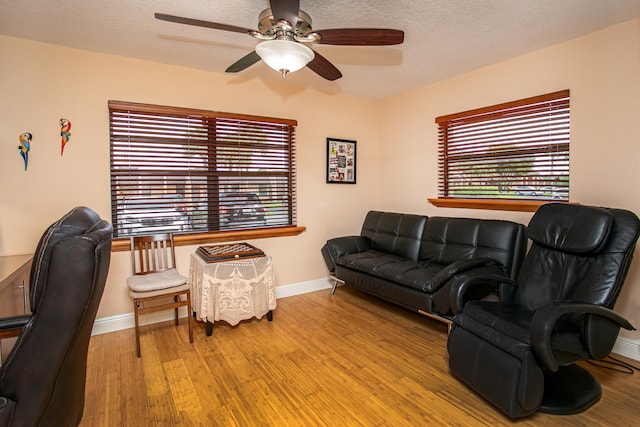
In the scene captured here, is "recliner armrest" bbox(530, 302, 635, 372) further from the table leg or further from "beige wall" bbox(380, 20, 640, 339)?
the table leg

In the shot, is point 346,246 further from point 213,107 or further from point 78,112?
point 78,112

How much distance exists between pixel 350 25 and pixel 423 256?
2353 millimetres

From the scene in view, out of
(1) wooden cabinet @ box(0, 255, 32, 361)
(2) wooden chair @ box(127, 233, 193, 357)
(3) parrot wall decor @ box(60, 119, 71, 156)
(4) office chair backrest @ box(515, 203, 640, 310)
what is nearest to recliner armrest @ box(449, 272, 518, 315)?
(4) office chair backrest @ box(515, 203, 640, 310)

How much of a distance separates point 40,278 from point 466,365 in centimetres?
222

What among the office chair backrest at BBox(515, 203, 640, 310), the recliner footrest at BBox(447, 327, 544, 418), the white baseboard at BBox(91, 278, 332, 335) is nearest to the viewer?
the recliner footrest at BBox(447, 327, 544, 418)

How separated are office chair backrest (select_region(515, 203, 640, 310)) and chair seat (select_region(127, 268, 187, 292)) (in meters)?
2.74

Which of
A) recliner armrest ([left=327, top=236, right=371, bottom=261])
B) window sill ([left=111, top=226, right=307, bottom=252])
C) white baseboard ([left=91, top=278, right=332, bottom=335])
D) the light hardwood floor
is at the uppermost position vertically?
window sill ([left=111, top=226, right=307, bottom=252])

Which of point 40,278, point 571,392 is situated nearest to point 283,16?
point 40,278

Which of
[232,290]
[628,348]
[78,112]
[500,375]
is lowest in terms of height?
[628,348]

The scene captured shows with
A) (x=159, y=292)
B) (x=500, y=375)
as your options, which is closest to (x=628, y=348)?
(x=500, y=375)

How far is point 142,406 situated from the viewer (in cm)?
205

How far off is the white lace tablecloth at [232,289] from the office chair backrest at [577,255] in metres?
2.15

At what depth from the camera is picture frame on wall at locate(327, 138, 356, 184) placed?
14.6 feet

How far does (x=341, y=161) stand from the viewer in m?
4.53
